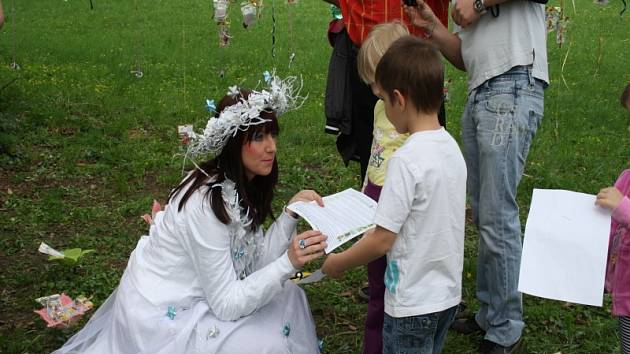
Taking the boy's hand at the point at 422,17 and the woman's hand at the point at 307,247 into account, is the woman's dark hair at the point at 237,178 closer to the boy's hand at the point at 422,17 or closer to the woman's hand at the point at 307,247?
the woman's hand at the point at 307,247

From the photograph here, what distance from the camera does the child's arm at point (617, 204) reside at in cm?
218

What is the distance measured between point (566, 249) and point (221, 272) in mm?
1208

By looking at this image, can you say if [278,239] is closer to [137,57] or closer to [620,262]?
[620,262]

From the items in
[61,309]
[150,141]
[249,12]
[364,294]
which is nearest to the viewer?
[61,309]

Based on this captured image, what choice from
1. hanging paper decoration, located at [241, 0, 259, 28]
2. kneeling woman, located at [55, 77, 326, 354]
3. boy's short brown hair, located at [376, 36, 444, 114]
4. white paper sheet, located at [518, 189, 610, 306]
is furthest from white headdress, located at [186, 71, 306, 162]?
hanging paper decoration, located at [241, 0, 259, 28]

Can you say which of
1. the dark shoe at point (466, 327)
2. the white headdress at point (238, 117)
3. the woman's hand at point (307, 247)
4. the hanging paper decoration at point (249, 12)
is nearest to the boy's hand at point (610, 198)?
the woman's hand at point (307, 247)

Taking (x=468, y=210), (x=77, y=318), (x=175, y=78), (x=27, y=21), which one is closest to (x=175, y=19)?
(x=27, y=21)

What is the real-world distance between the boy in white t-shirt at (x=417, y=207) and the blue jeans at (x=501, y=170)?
63 centimetres

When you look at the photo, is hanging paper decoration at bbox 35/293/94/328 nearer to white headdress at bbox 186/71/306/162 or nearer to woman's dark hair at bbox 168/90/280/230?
woman's dark hair at bbox 168/90/280/230

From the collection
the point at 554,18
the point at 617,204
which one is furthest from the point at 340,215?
the point at 554,18

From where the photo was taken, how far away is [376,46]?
2.74 meters

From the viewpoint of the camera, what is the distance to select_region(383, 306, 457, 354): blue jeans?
229 cm

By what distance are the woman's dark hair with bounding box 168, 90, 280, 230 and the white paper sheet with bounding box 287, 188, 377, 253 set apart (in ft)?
0.74

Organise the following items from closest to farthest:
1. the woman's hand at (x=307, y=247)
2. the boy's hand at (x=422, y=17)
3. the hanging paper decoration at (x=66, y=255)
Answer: the woman's hand at (x=307, y=247)
the boy's hand at (x=422, y=17)
the hanging paper decoration at (x=66, y=255)
